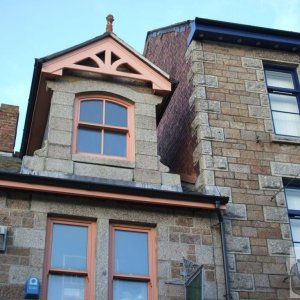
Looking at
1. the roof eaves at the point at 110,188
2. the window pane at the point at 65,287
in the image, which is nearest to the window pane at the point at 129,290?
the window pane at the point at 65,287

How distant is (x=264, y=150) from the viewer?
12.9m

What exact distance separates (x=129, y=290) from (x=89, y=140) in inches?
123

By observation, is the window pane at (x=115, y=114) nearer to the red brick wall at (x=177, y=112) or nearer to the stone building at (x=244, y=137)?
the stone building at (x=244, y=137)

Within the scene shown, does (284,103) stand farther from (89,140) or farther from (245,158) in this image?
(89,140)

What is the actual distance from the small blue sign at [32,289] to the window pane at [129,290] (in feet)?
4.32

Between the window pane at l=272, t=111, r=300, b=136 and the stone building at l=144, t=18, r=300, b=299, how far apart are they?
0.08 ft

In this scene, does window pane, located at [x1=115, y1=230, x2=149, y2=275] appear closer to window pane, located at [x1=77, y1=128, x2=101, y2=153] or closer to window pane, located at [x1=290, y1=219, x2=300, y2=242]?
window pane, located at [x1=77, y1=128, x2=101, y2=153]

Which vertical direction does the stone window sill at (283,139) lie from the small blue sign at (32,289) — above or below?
above

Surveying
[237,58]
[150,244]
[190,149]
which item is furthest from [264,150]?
[150,244]

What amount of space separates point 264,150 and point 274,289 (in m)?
3.09

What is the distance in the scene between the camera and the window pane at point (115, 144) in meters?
12.0

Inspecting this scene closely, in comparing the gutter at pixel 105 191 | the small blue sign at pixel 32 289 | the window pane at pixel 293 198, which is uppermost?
the window pane at pixel 293 198

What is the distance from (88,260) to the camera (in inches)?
411

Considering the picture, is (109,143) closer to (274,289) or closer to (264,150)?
(264,150)
